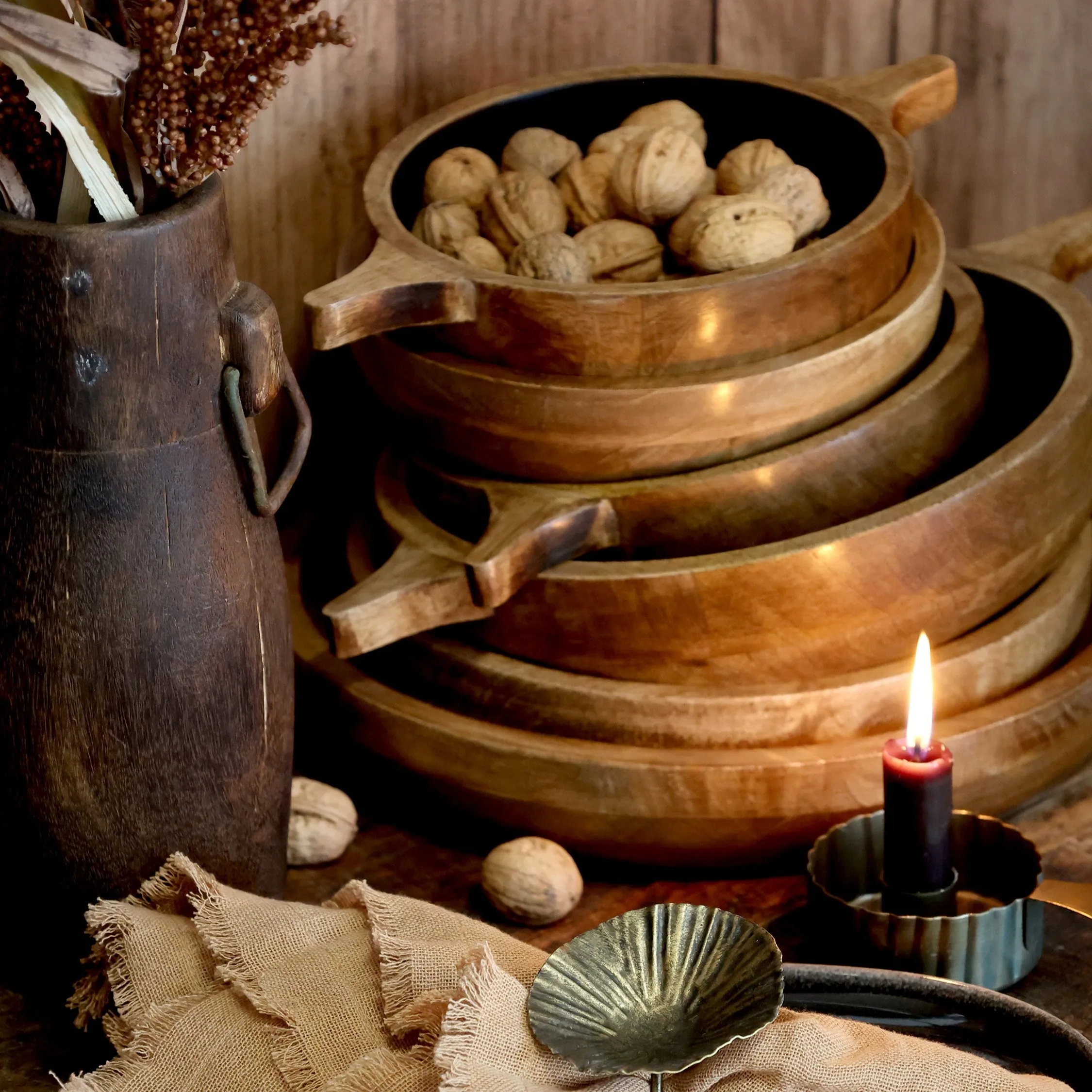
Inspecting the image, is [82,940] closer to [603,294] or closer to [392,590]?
[392,590]

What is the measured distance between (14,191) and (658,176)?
0.41 metres

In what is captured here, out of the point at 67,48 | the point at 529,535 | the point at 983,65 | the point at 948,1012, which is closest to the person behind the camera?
the point at 67,48

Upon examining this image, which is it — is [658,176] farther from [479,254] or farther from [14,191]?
[14,191]

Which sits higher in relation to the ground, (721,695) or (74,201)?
(74,201)

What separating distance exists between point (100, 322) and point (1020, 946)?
500 mm

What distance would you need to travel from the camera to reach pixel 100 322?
0.69m

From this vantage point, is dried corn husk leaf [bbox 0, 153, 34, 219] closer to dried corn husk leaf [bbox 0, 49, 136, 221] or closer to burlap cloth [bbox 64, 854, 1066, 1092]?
dried corn husk leaf [bbox 0, 49, 136, 221]

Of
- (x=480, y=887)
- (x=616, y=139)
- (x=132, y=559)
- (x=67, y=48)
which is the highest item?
(x=67, y=48)

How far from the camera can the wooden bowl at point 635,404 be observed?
875 millimetres

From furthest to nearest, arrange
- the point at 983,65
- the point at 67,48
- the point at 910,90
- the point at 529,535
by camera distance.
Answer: the point at 983,65 → the point at 910,90 → the point at 529,535 → the point at 67,48

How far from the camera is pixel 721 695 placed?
2.86 feet

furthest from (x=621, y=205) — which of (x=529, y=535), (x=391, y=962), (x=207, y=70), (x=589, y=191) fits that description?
(x=391, y=962)

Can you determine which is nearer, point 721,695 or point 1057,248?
point 721,695

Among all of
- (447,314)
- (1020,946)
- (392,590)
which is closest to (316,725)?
(392,590)
